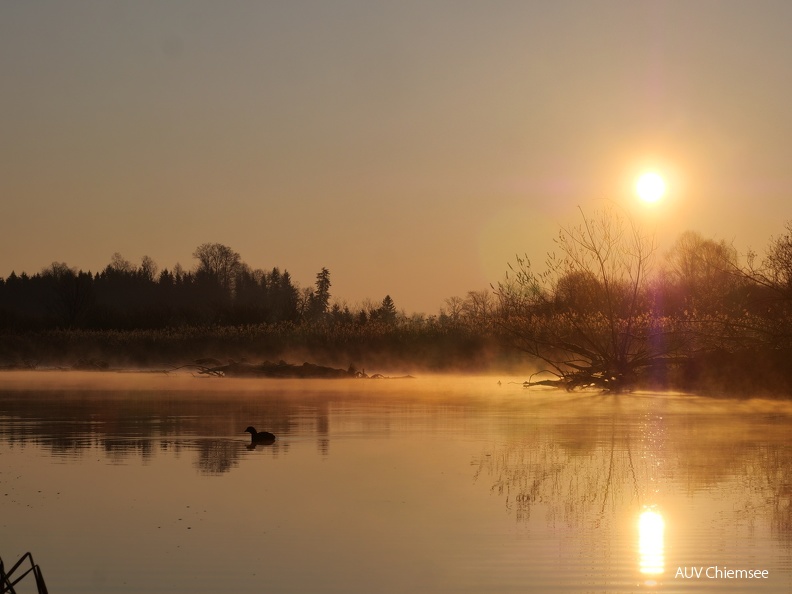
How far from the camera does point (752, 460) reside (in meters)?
14.2

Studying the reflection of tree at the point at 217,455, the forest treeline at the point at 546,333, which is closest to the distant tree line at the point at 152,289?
the forest treeline at the point at 546,333

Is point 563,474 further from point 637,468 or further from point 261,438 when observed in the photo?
point 261,438

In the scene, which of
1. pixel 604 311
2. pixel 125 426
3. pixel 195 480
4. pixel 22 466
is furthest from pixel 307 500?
pixel 604 311

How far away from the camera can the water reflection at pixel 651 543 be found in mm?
8086

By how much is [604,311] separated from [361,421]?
14669 millimetres

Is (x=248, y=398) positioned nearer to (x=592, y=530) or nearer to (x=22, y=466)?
(x=22, y=466)

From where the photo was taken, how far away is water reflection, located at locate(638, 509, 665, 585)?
8086 millimetres

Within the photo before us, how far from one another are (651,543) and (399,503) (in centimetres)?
295

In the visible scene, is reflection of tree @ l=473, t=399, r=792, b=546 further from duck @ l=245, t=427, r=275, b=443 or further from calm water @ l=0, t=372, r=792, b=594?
duck @ l=245, t=427, r=275, b=443

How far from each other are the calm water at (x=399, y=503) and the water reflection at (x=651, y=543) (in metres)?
0.03

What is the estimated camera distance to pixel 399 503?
11.2m

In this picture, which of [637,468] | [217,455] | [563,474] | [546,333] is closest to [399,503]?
[563,474]

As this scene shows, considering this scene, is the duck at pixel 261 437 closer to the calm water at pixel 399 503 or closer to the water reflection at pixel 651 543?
the calm water at pixel 399 503

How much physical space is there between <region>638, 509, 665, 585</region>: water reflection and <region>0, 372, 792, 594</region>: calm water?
25 mm
